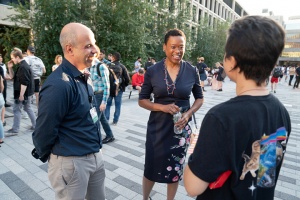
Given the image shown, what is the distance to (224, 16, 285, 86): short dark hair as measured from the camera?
0.94m

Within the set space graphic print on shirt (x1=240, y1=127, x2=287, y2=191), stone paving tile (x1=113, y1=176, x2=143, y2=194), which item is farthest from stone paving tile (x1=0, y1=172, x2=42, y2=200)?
space graphic print on shirt (x1=240, y1=127, x2=287, y2=191)

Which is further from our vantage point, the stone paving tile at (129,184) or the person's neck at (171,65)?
the stone paving tile at (129,184)

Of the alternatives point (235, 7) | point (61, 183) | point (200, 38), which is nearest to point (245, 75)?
point (61, 183)

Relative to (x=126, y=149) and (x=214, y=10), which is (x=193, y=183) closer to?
(x=126, y=149)

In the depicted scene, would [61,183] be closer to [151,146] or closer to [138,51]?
[151,146]

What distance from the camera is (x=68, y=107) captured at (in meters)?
1.56

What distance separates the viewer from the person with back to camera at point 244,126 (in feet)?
3.13

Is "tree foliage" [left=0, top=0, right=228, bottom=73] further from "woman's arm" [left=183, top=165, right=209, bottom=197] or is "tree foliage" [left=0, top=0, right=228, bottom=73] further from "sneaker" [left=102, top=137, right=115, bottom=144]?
"woman's arm" [left=183, top=165, right=209, bottom=197]

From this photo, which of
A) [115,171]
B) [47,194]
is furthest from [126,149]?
[47,194]

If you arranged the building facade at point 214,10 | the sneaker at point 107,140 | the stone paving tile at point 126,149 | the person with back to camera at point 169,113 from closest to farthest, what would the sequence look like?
the person with back to camera at point 169,113
the stone paving tile at point 126,149
the sneaker at point 107,140
the building facade at point 214,10

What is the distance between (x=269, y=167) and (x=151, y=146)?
1372 mm

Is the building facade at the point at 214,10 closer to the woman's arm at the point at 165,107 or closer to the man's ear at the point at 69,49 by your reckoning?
the woman's arm at the point at 165,107

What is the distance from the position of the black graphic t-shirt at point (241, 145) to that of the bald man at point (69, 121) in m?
0.95

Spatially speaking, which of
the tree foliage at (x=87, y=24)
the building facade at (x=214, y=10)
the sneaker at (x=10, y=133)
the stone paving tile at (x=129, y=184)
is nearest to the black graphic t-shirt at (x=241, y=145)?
the stone paving tile at (x=129, y=184)
